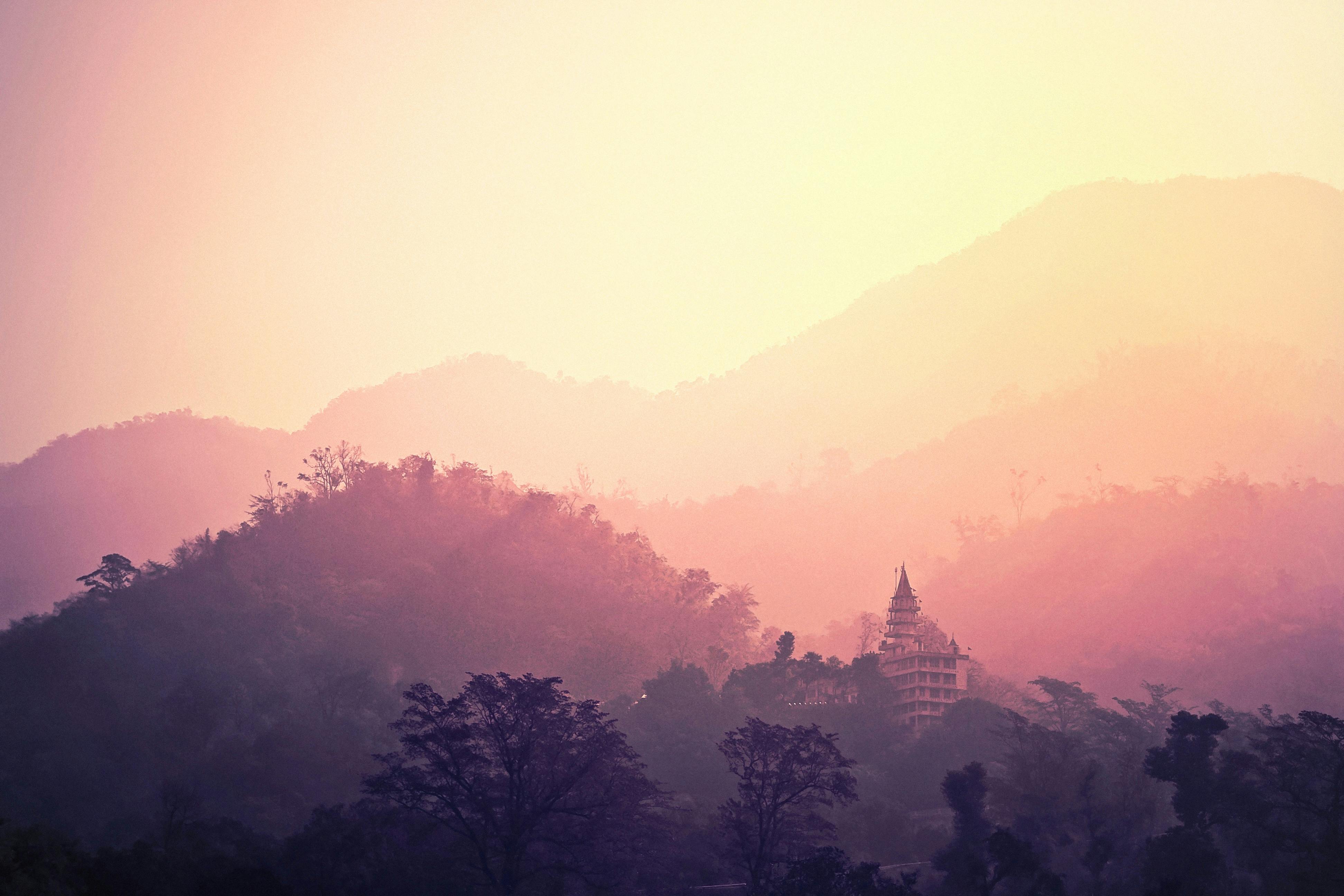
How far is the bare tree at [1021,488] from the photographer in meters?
183

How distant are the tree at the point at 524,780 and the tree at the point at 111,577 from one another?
55.8 m

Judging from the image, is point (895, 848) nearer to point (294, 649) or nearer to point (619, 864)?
point (619, 864)

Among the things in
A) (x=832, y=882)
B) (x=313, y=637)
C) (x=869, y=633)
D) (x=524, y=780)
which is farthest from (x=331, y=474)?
(x=832, y=882)

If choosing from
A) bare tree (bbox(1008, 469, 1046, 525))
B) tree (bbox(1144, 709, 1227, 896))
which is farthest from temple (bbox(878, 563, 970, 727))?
bare tree (bbox(1008, 469, 1046, 525))

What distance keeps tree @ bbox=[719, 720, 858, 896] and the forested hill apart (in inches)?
1107

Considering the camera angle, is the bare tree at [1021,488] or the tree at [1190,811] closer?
the tree at [1190,811]

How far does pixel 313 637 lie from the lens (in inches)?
3986

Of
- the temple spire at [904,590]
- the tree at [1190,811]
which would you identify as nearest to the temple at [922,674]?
the temple spire at [904,590]

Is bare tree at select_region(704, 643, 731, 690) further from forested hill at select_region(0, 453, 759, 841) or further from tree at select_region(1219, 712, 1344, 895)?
tree at select_region(1219, 712, 1344, 895)

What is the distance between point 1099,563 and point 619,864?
109 meters

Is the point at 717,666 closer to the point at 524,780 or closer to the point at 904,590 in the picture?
the point at 904,590

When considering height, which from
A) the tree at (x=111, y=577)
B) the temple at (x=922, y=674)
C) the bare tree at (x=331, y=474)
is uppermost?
the bare tree at (x=331, y=474)

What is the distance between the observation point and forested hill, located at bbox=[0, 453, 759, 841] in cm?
7800

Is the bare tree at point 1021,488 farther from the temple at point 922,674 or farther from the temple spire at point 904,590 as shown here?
the temple at point 922,674
